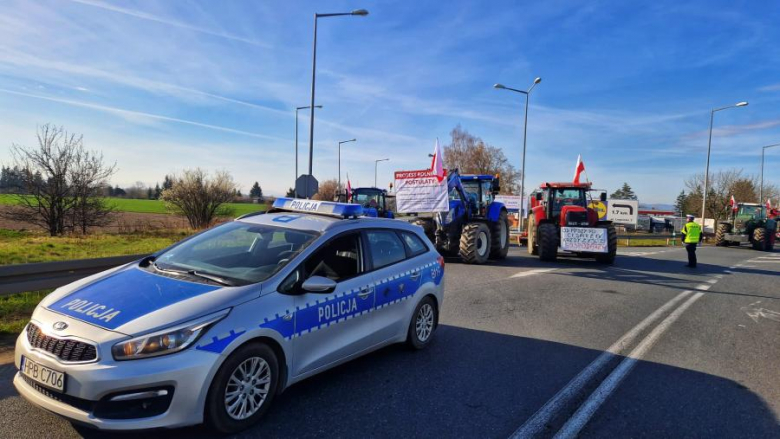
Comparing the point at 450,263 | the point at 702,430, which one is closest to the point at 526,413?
the point at 702,430

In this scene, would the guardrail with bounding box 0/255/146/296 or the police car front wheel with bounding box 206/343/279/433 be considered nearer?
the police car front wheel with bounding box 206/343/279/433

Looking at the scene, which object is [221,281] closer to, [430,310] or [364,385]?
[364,385]

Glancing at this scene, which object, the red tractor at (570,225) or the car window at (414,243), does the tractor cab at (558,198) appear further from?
the car window at (414,243)

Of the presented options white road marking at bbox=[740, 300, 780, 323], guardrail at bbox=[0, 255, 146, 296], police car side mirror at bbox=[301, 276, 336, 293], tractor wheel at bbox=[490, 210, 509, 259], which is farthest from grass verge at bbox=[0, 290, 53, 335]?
tractor wheel at bbox=[490, 210, 509, 259]

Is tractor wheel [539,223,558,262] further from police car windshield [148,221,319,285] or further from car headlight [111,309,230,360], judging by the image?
car headlight [111,309,230,360]

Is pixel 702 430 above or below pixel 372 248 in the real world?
below

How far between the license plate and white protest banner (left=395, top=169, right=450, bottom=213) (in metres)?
10.7

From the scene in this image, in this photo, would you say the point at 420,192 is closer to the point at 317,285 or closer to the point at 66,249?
the point at 317,285

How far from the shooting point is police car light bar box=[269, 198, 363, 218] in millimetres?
4547

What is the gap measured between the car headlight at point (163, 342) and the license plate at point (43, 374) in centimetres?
40

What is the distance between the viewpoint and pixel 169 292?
3.20 meters

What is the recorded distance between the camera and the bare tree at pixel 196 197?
27.7 meters

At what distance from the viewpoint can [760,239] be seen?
25.0 meters

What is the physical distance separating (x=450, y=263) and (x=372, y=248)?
29.7ft
